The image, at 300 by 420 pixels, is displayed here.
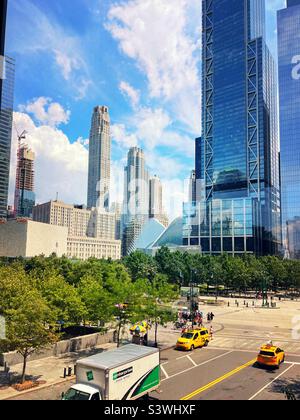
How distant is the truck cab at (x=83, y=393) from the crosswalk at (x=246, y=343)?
20179 millimetres

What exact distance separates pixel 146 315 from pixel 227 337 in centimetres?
1275

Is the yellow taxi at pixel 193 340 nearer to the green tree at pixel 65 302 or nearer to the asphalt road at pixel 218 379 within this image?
the asphalt road at pixel 218 379

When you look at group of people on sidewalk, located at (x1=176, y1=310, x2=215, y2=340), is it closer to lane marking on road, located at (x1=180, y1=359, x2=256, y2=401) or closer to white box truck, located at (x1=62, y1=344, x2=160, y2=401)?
lane marking on road, located at (x1=180, y1=359, x2=256, y2=401)

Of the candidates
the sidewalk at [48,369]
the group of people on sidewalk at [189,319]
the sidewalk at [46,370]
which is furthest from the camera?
the group of people on sidewalk at [189,319]

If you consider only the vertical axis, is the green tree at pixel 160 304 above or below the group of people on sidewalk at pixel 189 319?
above

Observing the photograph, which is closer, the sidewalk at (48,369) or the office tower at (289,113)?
the sidewalk at (48,369)

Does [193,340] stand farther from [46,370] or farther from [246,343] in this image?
[46,370]

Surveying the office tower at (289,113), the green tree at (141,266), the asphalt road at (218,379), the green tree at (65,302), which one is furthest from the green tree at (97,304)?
the office tower at (289,113)

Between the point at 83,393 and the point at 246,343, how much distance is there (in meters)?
23.4

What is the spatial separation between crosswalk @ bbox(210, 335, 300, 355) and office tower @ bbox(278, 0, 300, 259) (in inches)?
6775

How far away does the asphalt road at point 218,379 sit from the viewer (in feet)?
65.7

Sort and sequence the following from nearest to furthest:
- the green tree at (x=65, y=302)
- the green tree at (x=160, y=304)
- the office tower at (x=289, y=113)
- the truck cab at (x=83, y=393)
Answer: the truck cab at (x=83, y=393), the green tree at (x=160, y=304), the green tree at (x=65, y=302), the office tower at (x=289, y=113)

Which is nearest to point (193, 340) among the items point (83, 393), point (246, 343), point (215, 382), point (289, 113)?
point (246, 343)

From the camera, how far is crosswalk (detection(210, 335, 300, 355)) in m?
33.1
